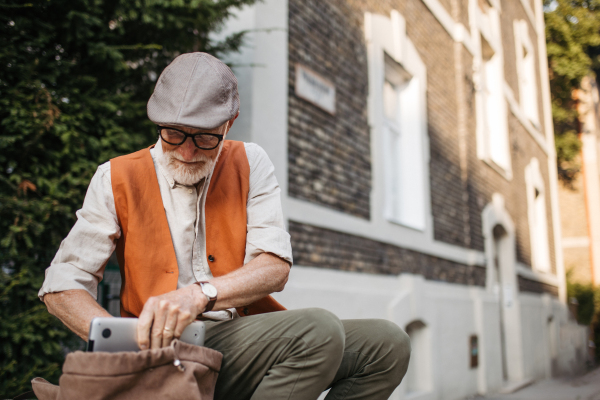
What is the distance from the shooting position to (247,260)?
182 cm

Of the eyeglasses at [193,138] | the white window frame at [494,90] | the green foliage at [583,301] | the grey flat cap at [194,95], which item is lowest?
the green foliage at [583,301]

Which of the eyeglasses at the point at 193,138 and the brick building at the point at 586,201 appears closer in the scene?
the eyeglasses at the point at 193,138

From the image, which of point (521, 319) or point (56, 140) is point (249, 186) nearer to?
point (56, 140)

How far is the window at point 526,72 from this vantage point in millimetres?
12367

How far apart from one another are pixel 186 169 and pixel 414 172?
18.3 ft

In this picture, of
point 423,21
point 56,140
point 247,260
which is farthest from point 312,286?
point 423,21

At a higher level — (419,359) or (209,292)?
(209,292)

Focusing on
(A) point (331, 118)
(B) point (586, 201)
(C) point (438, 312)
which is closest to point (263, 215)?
(A) point (331, 118)

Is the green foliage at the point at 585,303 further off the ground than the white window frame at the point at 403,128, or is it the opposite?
the white window frame at the point at 403,128

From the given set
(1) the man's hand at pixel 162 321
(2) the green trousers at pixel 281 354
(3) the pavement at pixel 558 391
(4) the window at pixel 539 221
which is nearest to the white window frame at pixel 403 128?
(3) the pavement at pixel 558 391

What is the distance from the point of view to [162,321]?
54.4 inches

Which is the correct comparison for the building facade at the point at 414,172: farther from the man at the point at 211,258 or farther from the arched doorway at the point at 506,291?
the man at the point at 211,258

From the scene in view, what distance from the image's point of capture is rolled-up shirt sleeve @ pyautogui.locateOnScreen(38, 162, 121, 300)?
1.66 metres

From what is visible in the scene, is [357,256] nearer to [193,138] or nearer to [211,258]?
[211,258]
